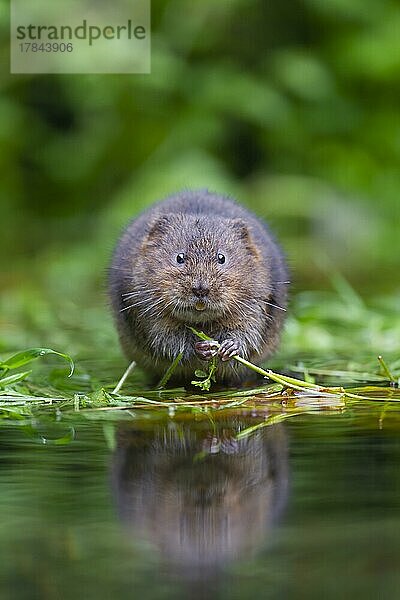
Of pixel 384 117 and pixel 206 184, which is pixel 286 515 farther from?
pixel 384 117

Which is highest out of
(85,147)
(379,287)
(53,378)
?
(85,147)

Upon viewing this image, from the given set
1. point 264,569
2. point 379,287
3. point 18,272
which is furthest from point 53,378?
point 18,272

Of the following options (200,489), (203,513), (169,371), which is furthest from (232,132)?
(203,513)

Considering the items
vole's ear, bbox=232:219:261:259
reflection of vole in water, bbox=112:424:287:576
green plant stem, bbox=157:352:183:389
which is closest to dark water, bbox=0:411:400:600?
reflection of vole in water, bbox=112:424:287:576

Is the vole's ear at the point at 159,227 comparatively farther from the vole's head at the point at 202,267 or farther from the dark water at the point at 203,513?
the dark water at the point at 203,513

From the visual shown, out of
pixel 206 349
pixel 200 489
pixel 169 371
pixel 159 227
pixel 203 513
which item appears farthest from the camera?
pixel 159 227

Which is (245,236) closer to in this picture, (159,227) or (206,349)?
(159,227)
